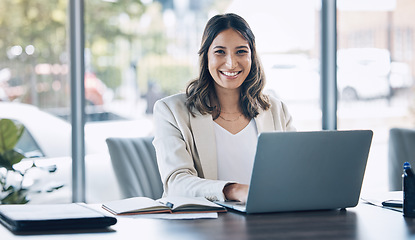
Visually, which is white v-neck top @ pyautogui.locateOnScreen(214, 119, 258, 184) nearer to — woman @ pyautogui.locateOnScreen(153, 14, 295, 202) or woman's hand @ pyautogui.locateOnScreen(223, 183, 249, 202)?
woman @ pyautogui.locateOnScreen(153, 14, 295, 202)

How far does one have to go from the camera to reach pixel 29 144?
3.89 meters

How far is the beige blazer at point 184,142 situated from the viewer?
229cm

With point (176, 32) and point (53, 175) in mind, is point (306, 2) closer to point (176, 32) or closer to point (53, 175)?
point (176, 32)

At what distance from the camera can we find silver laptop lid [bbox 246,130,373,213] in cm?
176

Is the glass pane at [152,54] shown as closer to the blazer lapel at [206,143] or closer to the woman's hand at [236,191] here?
the blazer lapel at [206,143]

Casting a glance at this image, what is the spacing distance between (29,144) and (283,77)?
1.86 metres

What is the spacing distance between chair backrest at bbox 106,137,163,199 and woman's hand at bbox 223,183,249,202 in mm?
767

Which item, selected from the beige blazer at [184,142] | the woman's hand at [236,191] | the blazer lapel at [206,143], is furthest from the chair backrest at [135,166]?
the woman's hand at [236,191]

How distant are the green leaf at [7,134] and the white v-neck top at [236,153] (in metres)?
1.38

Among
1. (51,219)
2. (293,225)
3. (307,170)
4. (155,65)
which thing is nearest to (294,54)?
(155,65)

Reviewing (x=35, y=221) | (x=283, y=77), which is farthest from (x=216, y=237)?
(x=283, y=77)

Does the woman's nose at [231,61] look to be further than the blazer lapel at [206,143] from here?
Yes

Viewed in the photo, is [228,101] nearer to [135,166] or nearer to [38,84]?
[135,166]

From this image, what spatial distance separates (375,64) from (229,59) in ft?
7.42
